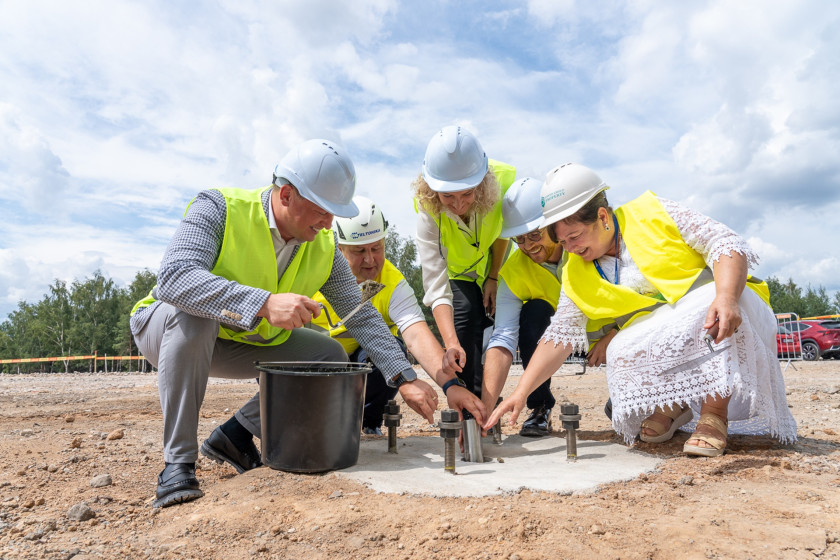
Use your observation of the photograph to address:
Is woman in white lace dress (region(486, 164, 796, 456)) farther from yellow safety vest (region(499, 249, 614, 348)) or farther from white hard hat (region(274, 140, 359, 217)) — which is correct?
white hard hat (region(274, 140, 359, 217))

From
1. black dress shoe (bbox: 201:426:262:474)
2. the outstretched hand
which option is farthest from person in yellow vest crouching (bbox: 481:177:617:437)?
black dress shoe (bbox: 201:426:262:474)

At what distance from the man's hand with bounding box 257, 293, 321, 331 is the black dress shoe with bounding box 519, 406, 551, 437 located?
2007mm

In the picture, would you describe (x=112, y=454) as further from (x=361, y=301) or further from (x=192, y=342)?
(x=361, y=301)

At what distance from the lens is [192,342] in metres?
2.60

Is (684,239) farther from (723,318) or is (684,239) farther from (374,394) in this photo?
(374,394)

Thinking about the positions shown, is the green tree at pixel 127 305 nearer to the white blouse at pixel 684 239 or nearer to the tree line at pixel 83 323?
the tree line at pixel 83 323

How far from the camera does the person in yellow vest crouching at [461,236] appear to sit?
369 centimetres

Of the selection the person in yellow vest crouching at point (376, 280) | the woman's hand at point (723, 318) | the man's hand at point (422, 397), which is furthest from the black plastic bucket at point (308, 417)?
the woman's hand at point (723, 318)

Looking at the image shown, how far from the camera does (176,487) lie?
254 cm

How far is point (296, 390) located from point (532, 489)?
1090mm

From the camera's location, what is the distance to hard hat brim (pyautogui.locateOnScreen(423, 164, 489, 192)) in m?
3.65

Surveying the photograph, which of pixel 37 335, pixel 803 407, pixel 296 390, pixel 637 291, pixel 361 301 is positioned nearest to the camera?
pixel 296 390

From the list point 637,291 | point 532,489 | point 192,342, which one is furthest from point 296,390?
point 637,291

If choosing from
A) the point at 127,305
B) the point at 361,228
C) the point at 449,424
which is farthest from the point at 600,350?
the point at 127,305
